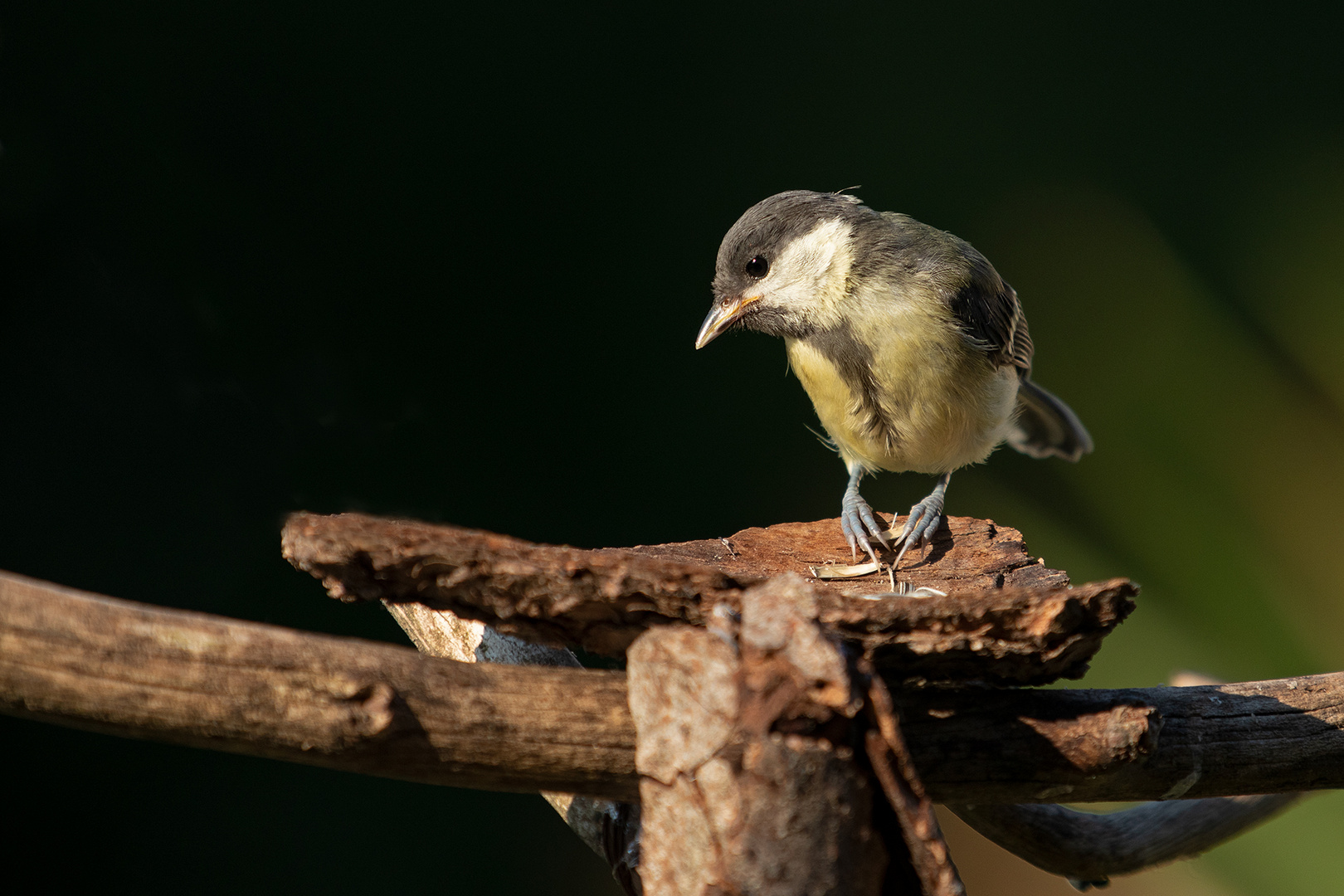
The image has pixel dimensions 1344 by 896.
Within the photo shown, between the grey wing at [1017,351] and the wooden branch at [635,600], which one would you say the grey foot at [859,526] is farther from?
the wooden branch at [635,600]

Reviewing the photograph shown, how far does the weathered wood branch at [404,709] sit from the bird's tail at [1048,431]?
3.94ft

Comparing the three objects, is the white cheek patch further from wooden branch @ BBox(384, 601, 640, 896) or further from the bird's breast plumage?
wooden branch @ BBox(384, 601, 640, 896)

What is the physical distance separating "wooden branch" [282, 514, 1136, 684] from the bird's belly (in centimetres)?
75

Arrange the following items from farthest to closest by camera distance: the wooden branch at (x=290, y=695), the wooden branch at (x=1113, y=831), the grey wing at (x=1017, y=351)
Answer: the grey wing at (x=1017, y=351)
the wooden branch at (x=1113, y=831)
the wooden branch at (x=290, y=695)

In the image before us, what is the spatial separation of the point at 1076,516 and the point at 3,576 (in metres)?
2.07

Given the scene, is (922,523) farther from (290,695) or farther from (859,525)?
(290,695)

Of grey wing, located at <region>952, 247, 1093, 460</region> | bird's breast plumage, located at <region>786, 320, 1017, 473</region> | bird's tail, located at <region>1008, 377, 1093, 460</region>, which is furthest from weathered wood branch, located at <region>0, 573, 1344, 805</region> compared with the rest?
bird's tail, located at <region>1008, 377, 1093, 460</region>

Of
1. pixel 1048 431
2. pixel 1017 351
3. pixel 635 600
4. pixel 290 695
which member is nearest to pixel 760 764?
pixel 635 600

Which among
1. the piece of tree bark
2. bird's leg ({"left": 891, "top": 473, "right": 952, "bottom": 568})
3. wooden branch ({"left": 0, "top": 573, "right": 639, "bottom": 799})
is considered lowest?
the piece of tree bark

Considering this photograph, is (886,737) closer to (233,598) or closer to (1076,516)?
(233,598)

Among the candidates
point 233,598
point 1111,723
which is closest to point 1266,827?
point 1111,723

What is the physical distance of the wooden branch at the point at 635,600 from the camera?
0.72m

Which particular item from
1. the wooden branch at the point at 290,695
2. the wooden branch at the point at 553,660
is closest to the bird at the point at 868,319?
the wooden branch at the point at 553,660

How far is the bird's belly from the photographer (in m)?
1.48
